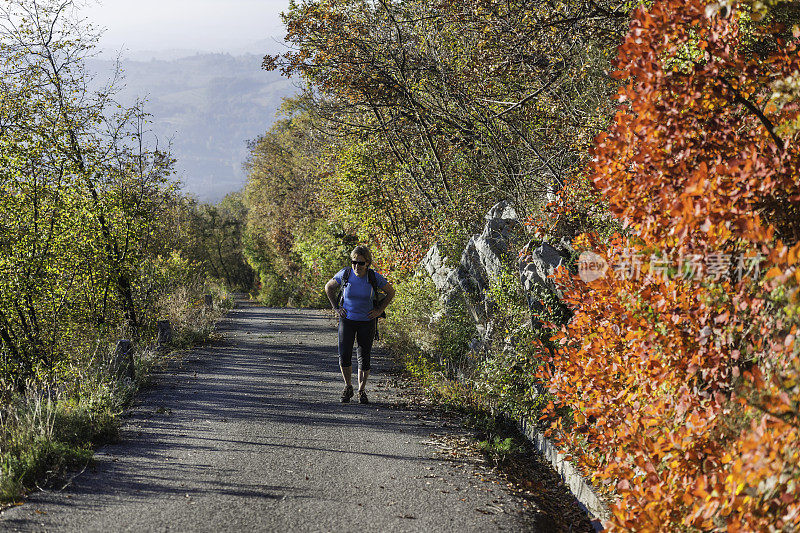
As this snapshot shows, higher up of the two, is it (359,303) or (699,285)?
(699,285)

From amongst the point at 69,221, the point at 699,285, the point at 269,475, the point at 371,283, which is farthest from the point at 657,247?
the point at 69,221

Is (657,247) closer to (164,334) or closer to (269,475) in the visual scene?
(269,475)

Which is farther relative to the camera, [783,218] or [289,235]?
[289,235]

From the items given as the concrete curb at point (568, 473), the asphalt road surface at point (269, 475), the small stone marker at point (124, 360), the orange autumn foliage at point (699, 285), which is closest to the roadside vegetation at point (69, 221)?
the small stone marker at point (124, 360)

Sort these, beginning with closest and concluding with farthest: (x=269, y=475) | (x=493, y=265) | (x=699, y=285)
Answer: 1. (x=699, y=285)
2. (x=269, y=475)
3. (x=493, y=265)

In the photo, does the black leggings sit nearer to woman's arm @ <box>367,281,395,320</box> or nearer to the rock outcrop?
woman's arm @ <box>367,281,395,320</box>

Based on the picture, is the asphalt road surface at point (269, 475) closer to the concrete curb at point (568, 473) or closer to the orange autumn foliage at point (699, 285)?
the concrete curb at point (568, 473)

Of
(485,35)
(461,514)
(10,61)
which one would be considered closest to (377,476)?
(461,514)

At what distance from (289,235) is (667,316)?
38.9 m

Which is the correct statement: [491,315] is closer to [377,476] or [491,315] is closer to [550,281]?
[550,281]

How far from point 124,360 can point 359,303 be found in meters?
3.63

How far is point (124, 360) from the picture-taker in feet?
30.0

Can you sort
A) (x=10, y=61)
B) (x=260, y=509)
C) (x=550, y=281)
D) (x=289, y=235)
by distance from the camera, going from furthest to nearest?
(x=289, y=235) < (x=10, y=61) < (x=550, y=281) < (x=260, y=509)

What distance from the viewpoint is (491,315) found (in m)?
9.35
